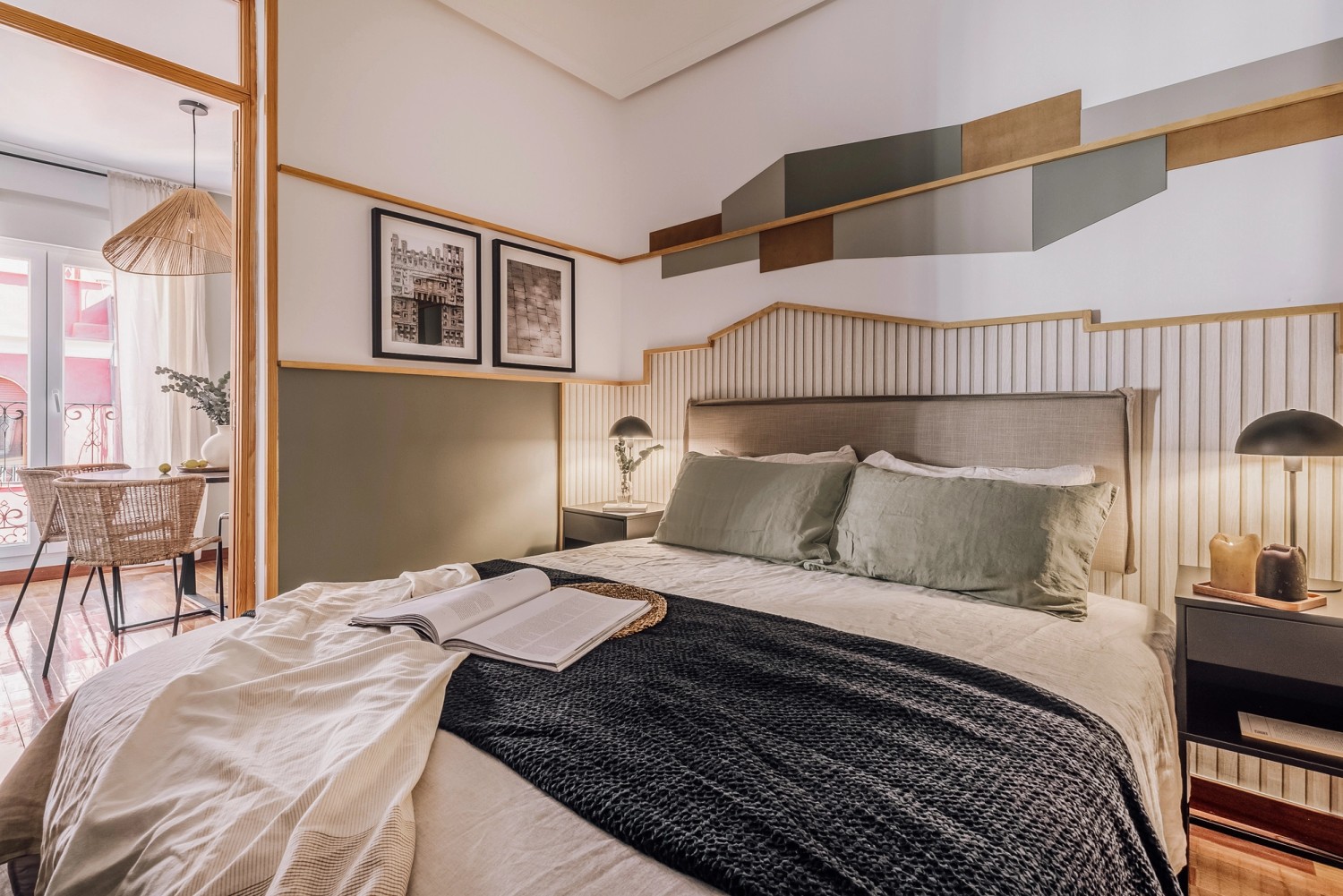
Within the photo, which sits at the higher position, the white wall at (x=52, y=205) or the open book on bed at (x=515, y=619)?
the white wall at (x=52, y=205)

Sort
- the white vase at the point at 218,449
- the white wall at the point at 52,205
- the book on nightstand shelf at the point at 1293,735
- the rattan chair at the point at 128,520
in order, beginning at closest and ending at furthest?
1. the book on nightstand shelf at the point at 1293,735
2. the rattan chair at the point at 128,520
3. the white vase at the point at 218,449
4. the white wall at the point at 52,205

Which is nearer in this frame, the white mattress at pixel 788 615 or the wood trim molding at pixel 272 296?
the white mattress at pixel 788 615

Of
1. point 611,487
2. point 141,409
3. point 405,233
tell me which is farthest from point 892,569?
point 141,409

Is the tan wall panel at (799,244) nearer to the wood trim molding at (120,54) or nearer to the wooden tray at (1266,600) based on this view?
the wooden tray at (1266,600)

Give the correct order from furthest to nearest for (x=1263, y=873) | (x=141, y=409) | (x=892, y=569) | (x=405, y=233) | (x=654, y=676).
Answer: (x=141, y=409)
(x=405, y=233)
(x=892, y=569)
(x=1263, y=873)
(x=654, y=676)

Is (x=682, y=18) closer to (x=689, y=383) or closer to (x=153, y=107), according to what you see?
(x=689, y=383)

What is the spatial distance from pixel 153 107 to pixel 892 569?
4.55m

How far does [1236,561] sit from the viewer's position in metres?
1.72

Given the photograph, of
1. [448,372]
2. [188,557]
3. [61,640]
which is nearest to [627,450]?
[448,372]

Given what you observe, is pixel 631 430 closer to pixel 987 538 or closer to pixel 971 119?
pixel 987 538

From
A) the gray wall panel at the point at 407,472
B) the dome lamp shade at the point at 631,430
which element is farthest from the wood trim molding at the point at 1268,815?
the gray wall panel at the point at 407,472

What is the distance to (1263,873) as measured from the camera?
1.65 meters

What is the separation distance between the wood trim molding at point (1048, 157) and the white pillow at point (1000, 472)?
1068 millimetres

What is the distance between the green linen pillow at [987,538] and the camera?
178 centimetres
